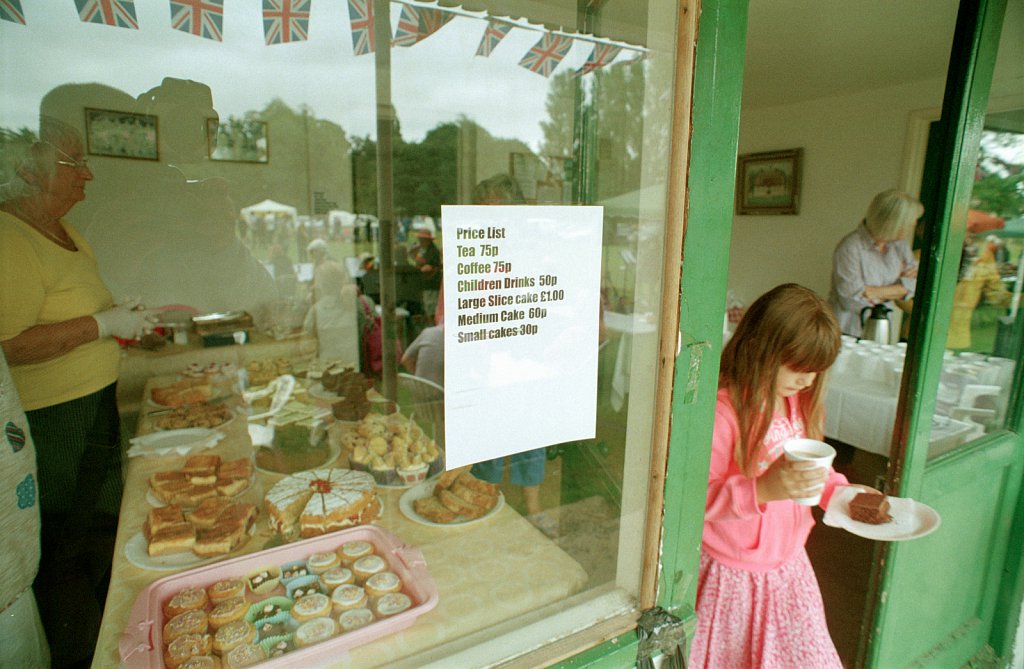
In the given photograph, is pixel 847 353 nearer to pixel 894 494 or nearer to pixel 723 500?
pixel 894 494

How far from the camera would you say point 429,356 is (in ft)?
3.95

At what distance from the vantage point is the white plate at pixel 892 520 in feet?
3.88

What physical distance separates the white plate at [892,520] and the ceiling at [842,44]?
2.69 meters

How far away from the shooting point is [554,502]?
1201 millimetres

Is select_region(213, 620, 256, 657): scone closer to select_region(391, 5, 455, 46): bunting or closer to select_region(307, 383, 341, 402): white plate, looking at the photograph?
select_region(307, 383, 341, 402): white plate

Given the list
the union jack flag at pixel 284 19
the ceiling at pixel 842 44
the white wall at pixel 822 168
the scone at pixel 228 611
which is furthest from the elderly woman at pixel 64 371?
the white wall at pixel 822 168

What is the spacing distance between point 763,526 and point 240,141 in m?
4.18

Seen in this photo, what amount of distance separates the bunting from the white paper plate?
5.56 feet

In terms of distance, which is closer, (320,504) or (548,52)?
(320,504)

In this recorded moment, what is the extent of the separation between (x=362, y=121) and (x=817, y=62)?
3.52 m

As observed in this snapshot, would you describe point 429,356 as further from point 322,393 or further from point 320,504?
point 322,393

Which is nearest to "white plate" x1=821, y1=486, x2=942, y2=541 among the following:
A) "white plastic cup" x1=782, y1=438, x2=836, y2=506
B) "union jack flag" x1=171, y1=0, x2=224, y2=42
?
"white plastic cup" x1=782, y1=438, x2=836, y2=506

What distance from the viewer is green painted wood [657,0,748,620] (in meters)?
0.82

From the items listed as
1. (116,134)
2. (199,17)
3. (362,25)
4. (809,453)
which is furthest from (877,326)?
(116,134)
